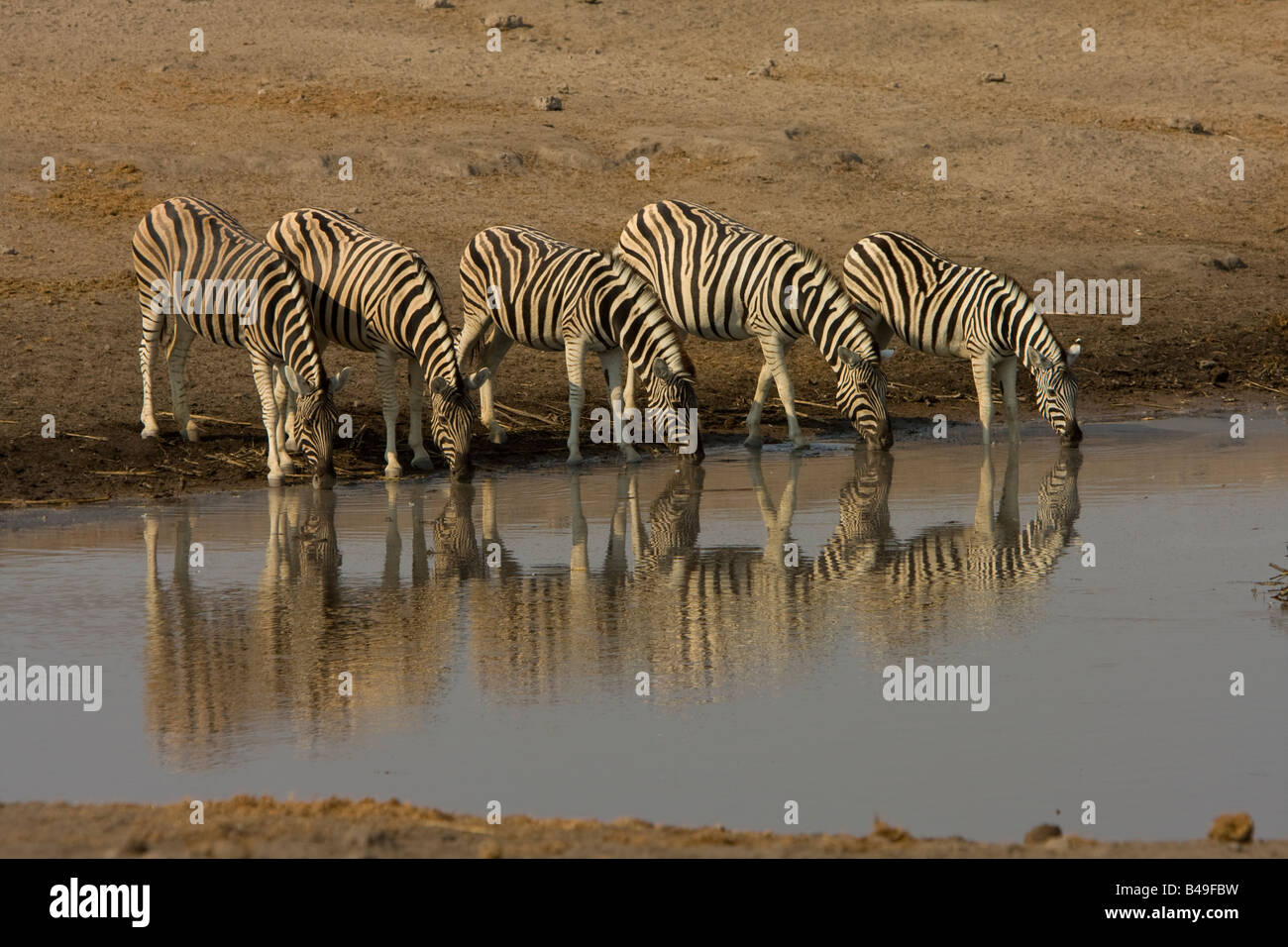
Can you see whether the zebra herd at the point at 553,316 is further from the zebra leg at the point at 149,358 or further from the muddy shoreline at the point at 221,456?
the muddy shoreline at the point at 221,456

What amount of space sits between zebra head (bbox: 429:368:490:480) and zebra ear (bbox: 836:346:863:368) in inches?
133

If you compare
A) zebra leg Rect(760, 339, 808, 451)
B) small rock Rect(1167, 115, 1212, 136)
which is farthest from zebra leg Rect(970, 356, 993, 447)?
small rock Rect(1167, 115, 1212, 136)

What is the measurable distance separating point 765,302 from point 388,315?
337 cm

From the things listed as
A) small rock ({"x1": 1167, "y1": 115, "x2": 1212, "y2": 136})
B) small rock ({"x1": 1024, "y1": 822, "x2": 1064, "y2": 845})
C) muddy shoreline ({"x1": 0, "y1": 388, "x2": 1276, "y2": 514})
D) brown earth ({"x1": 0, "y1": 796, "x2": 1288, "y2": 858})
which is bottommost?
small rock ({"x1": 1024, "y1": 822, "x2": 1064, "y2": 845})

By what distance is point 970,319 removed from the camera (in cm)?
1535

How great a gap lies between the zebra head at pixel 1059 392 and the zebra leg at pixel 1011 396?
30cm

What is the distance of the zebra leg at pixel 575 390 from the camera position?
14.3m

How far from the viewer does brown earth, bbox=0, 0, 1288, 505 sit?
54.1 feet

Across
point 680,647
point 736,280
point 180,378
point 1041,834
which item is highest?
point 736,280

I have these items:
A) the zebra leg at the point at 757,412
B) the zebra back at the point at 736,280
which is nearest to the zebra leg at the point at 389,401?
the zebra back at the point at 736,280

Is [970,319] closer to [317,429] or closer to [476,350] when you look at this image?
[476,350]

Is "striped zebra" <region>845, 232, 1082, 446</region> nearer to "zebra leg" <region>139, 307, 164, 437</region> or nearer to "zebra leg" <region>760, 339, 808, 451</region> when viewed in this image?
"zebra leg" <region>760, 339, 808, 451</region>

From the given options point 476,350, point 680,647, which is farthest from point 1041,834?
point 476,350

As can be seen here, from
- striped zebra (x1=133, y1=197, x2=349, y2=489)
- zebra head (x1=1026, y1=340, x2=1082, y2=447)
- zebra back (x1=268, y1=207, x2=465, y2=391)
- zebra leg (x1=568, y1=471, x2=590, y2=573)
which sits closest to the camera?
zebra leg (x1=568, y1=471, x2=590, y2=573)
